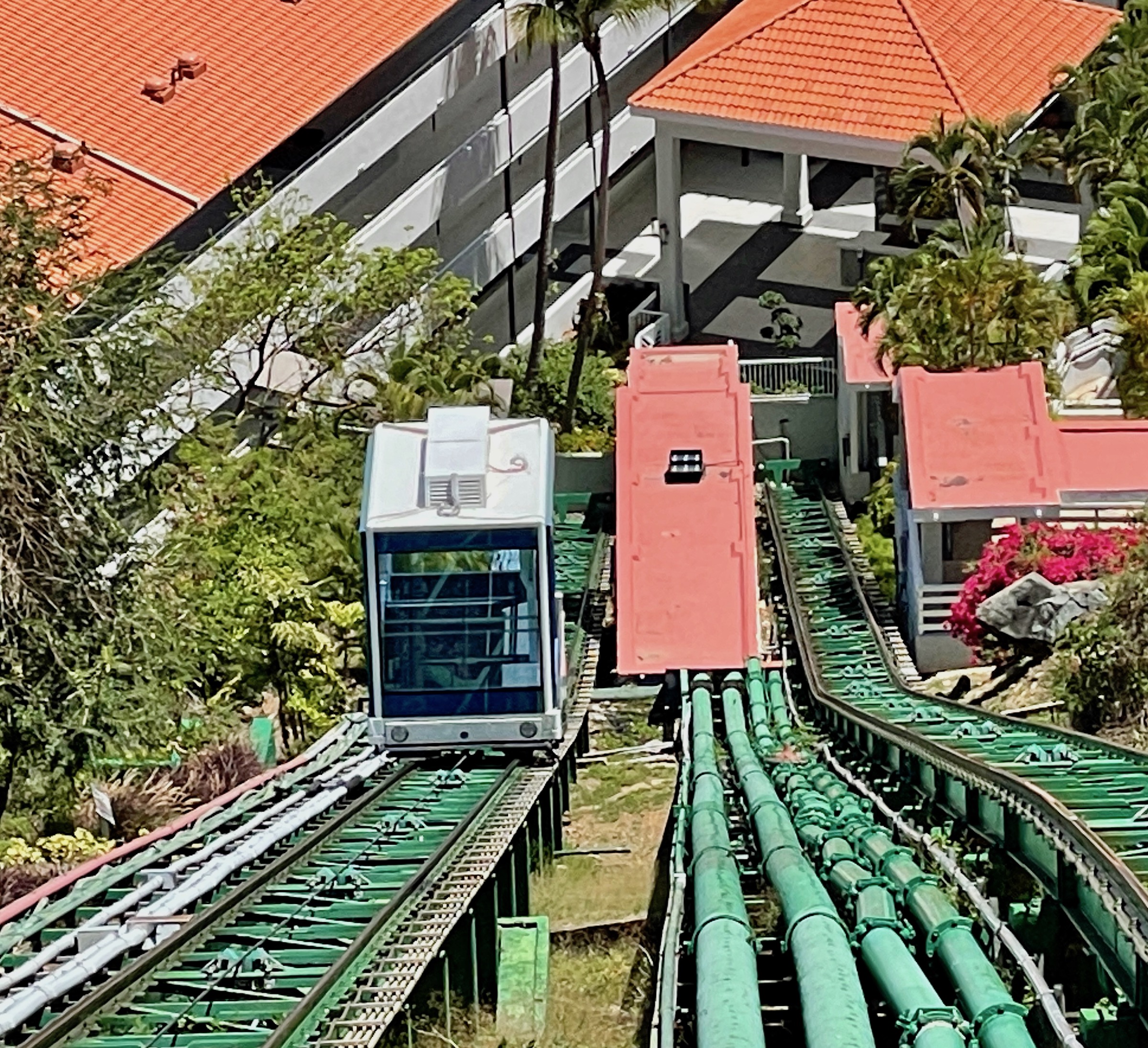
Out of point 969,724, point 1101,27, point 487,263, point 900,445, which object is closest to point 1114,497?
point 900,445

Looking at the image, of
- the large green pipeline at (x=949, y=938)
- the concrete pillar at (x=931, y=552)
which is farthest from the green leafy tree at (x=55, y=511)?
the concrete pillar at (x=931, y=552)

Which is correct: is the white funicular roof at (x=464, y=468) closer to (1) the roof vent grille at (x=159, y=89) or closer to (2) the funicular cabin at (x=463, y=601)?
(2) the funicular cabin at (x=463, y=601)

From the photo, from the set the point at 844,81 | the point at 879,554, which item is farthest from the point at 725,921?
the point at 844,81

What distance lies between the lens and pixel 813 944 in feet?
31.9

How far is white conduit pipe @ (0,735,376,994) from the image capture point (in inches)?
444

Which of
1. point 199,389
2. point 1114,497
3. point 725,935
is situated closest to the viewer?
point 725,935

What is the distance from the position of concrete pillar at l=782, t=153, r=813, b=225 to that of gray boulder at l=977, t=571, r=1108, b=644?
2274 cm

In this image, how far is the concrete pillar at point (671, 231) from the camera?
149ft

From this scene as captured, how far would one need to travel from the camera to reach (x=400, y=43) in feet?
141

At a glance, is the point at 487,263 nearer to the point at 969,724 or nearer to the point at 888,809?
the point at 969,724

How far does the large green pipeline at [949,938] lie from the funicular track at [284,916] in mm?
2582

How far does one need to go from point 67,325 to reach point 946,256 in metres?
20.6

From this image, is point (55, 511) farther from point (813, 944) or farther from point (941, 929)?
point (813, 944)

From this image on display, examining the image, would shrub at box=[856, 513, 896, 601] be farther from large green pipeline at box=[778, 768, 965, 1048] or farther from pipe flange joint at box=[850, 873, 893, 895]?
pipe flange joint at box=[850, 873, 893, 895]
